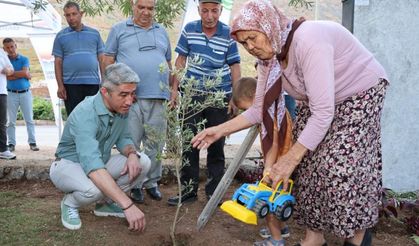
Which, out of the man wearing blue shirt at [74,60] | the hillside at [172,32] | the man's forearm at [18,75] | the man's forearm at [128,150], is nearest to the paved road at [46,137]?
the man's forearm at [18,75]

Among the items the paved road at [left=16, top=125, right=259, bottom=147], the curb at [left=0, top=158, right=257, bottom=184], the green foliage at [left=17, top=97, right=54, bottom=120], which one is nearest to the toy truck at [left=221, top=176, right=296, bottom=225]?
the curb at [left=0, top=158, right=257, bottom=184]

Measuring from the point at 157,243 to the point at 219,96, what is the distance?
1077 millimetres

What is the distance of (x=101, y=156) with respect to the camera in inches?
126

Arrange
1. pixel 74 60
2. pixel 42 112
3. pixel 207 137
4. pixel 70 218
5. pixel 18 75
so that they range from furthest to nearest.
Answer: pixel 42 112, pixel 18 75, pixel 74 60, pixel 70 218, pixel 207 137

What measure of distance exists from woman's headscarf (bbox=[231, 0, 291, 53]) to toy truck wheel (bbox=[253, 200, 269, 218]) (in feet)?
2.45

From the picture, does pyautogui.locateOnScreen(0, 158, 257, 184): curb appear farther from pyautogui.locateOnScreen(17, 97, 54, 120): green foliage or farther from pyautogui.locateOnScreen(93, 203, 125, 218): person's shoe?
pyautogui.locateOnScreen(17, 97, 54, 120): green foliage

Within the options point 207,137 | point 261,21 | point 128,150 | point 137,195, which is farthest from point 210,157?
point 261,21

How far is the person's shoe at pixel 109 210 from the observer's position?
376 centimetres

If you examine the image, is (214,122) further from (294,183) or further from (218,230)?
(294,183)

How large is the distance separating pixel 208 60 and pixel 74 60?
202 centimetres

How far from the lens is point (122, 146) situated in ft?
11.7

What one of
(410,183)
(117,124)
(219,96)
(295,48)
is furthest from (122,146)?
(410,183)

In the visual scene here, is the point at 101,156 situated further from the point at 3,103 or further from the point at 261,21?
the point at 3,103

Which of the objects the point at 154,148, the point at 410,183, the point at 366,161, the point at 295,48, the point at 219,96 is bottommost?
the point at 410,183
